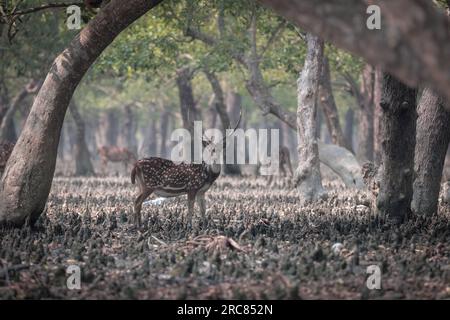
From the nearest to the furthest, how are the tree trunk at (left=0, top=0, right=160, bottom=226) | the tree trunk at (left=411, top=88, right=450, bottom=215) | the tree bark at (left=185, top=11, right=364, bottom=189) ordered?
the tree trunk at (left=0, top=0, right=160, bottom=226) → the tree trunk at (left=411, top=88, right=450, bottom=215) → the tree bark at (left=185, top=11, right=364, bottom=189)

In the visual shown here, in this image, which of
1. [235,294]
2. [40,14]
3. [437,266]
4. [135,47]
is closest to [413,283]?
[437,266]

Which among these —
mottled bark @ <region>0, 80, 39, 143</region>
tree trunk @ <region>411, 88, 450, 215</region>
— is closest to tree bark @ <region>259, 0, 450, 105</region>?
tree trunk @ <region>411, 88, 450, 215</region>

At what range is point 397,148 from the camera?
11859mm

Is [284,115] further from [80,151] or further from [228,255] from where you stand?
[80,151]

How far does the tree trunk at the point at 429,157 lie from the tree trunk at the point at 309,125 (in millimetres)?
3136

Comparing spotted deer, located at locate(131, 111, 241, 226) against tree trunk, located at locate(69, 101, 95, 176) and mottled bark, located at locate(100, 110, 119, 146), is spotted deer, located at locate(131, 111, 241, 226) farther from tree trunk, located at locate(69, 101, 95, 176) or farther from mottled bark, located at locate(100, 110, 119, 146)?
mottled bark, located at locate(100, 110, 119, 146)

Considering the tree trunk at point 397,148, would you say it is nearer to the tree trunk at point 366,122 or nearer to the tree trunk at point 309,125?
the tree trunk at point 309,125

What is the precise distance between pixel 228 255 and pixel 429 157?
4.98 m

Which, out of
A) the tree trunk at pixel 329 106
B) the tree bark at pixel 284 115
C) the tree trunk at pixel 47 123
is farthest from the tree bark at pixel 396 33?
the tree trunk at pixel 329 106

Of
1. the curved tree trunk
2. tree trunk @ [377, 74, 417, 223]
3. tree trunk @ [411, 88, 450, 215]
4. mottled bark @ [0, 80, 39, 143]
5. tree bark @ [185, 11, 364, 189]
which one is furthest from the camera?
the curved tree trunk

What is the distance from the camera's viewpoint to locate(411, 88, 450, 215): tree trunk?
510 inches

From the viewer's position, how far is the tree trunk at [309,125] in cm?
1589

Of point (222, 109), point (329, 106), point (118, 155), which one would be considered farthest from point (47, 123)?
point (118, 155)

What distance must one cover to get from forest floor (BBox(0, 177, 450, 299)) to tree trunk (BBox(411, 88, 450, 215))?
55cm
